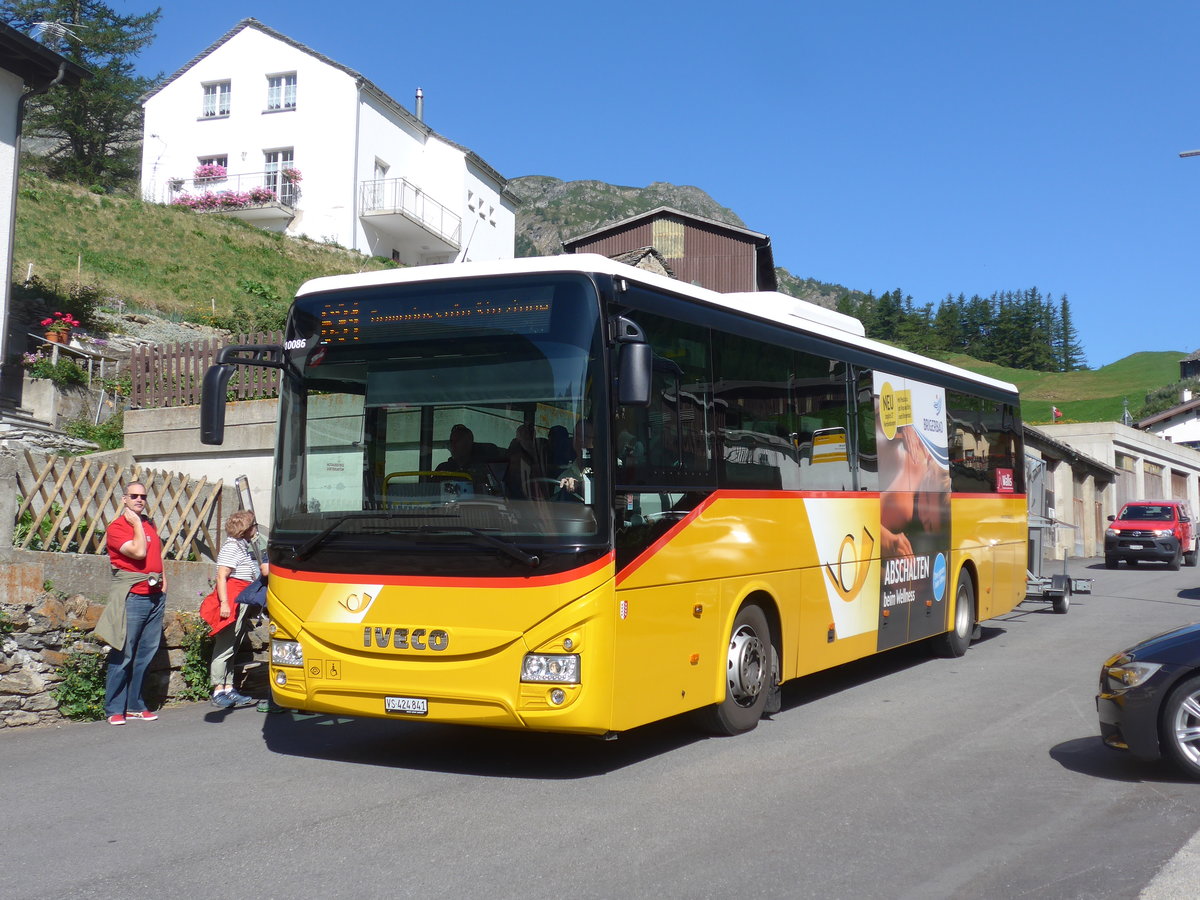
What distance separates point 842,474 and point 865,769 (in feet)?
11.5

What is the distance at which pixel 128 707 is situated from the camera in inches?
376

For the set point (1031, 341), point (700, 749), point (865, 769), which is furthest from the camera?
point (1031, 341)

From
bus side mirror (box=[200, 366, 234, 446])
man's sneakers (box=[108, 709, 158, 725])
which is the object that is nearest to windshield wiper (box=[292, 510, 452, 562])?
bus side mirror (box=[200, 366, 234, 446])

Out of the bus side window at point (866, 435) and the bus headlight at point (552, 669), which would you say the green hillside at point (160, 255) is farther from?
the bus headlight at point (552, 669)

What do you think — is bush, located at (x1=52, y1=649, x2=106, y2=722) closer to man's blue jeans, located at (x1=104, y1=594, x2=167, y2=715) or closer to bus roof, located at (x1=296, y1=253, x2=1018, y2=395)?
man's blue jeans, located at (x1=104, y1=594, x2=167, y2=715)

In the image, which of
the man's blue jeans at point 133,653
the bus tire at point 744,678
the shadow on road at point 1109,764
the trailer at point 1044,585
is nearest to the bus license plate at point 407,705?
the bus tire at point 744,678

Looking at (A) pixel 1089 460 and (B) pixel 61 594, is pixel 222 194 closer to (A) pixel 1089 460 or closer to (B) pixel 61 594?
(A) pixel 1089 460

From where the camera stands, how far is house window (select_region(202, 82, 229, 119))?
50375 millimetres

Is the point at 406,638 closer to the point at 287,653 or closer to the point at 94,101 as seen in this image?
the point at 287,653

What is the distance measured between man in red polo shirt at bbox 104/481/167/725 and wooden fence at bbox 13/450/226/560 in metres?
0.56

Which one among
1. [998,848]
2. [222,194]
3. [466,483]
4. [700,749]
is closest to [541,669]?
[466,483]

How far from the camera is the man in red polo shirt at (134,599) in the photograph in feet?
30.0

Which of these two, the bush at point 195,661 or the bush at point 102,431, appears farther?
the bush at point 102,431

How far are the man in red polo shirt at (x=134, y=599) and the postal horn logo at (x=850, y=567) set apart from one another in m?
5.70
